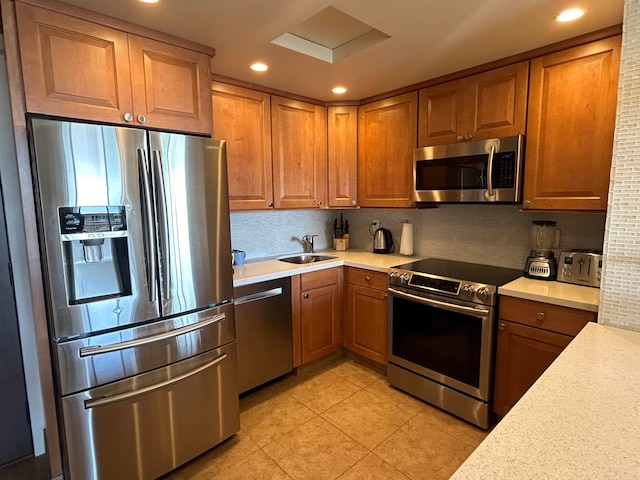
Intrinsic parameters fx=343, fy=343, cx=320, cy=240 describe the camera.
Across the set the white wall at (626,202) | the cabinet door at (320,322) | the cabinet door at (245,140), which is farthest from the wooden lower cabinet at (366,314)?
the white wall at (626,202)

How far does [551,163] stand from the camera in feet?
6.67

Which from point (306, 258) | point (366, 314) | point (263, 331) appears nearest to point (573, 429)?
point (263, 331)

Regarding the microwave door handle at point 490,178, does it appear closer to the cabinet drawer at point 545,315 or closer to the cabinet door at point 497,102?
the cabinet door at point 497,102

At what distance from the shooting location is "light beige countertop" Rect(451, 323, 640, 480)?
27.6 inches

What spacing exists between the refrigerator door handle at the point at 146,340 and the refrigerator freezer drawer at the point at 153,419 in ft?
0.54

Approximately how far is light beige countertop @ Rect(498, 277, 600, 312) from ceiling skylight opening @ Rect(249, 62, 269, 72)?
2.03 m

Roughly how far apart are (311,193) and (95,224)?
181cm

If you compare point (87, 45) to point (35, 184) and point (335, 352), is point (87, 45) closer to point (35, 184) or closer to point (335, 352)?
point (35, 184)

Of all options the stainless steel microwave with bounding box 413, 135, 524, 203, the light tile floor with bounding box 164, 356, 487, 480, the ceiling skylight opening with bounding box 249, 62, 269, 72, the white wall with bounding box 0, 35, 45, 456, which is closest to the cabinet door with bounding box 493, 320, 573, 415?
the light tile floor with bounding box 164, 356, 487, 480

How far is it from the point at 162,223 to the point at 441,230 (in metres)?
2.20

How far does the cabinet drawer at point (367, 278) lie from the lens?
266 centimetres

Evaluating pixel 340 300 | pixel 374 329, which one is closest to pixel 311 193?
pixel 340 300

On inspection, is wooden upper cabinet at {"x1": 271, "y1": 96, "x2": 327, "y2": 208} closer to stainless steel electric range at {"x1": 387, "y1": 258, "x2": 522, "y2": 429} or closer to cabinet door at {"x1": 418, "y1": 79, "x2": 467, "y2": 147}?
cabinet door at {"x1": 418, "y1": 79, "x2": 467, "y2": 147}

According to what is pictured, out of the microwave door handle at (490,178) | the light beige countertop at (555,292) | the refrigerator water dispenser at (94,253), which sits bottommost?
the light beige countertop at (555,292)
